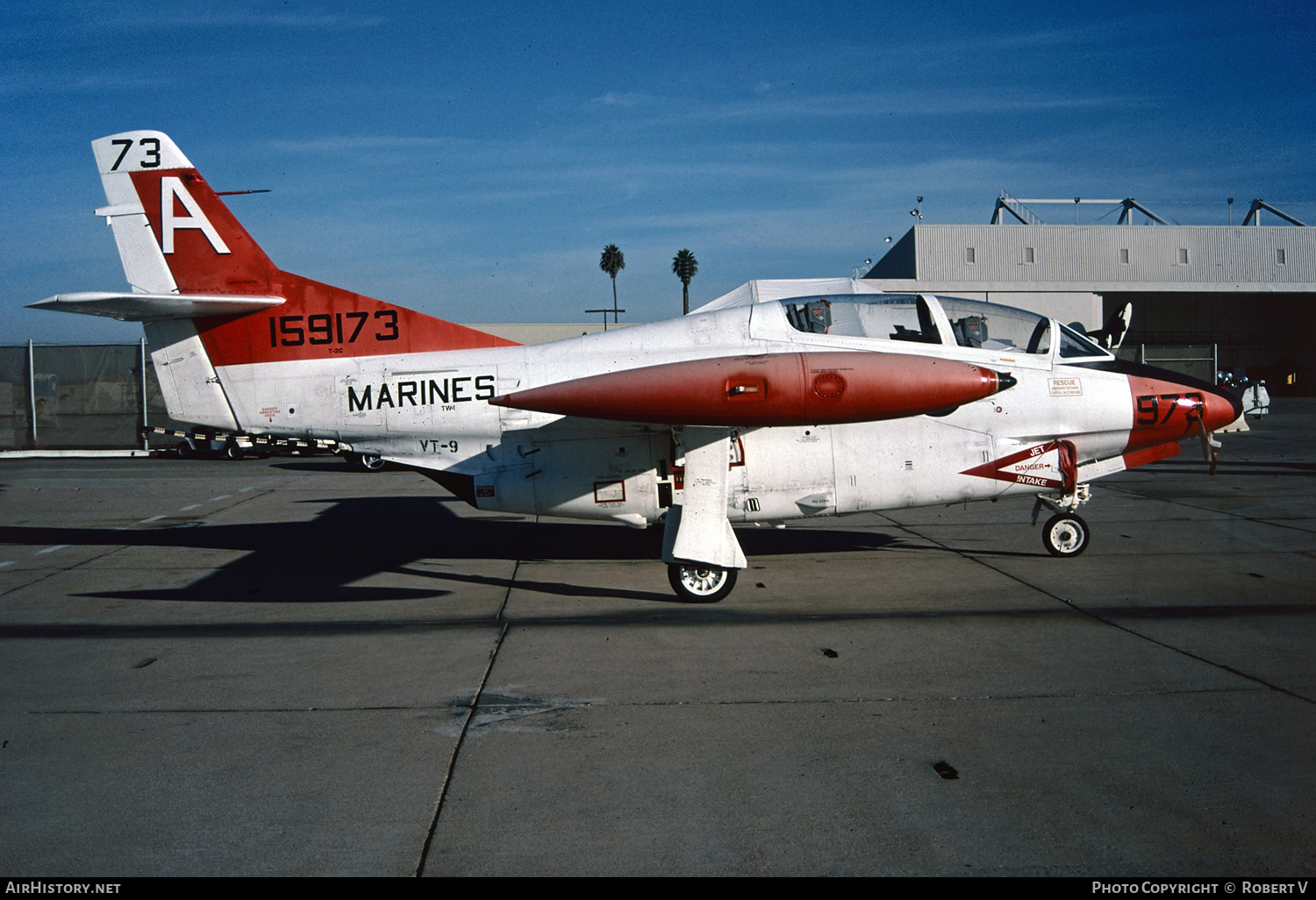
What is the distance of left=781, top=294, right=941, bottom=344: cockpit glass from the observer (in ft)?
28.0

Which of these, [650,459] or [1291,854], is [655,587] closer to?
[650,459]

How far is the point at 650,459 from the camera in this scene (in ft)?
28.5

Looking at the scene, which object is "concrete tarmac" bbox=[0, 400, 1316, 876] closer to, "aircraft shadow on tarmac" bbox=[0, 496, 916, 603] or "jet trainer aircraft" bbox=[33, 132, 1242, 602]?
"aircraft shadow on tarmac" bbox=[0, 496, 916, 603]

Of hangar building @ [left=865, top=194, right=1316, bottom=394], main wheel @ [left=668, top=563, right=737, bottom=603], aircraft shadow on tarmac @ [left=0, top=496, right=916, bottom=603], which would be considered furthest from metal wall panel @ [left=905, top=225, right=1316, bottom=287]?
main wheel @ [left=668, top=563, right=737, bottom=603]

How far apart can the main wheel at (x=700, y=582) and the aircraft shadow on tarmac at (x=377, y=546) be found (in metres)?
0.32

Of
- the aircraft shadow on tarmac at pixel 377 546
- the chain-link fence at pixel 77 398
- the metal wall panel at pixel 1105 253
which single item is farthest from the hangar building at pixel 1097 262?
the aircraft shadow on tarmac at pixel 377 546

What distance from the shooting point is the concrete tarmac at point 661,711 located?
377 centimetres

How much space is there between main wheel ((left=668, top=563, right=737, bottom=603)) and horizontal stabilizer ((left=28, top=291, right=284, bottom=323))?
4.95 metres

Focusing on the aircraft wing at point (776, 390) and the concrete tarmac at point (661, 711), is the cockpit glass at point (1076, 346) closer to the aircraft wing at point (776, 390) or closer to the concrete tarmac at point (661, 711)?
the concrete tarmac at point (661, 711)

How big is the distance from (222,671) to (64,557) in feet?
20.3

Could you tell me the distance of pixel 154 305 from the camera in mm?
8594

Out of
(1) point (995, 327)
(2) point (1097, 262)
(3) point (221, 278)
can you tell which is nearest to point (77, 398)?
(3) point (221, 278)

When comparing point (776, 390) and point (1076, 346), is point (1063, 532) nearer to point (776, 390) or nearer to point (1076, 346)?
point (1076, 346)
